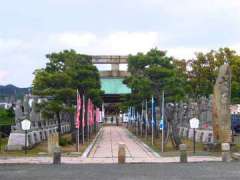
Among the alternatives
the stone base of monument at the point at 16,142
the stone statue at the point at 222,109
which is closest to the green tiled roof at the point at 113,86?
the stone base of monument at the point at 16,142

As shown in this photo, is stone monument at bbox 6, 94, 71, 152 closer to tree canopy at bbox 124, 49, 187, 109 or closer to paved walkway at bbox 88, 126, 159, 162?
paved walkway at bbox 88, 126, 159, 162

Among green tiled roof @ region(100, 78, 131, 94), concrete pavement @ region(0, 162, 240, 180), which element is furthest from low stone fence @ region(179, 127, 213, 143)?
green tiled roof @ region(100, 78, 131, 94)

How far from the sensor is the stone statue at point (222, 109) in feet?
101

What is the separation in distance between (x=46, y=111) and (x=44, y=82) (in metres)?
2.01

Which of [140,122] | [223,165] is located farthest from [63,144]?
[140,122]

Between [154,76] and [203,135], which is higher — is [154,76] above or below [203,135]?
above

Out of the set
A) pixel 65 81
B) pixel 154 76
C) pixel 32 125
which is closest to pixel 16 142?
pixel 32 125

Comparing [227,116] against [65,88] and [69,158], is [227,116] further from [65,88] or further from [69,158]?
[65,88]

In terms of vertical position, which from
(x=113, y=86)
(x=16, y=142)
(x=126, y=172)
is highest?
(x=113, y=86)

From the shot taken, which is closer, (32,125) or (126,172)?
(126,172)

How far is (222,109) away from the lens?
3116cm

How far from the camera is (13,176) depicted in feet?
61.8

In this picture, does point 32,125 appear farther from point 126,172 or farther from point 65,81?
point 126,172

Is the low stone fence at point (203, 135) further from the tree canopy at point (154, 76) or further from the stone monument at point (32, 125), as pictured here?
the stone monument at point (32, 125)
